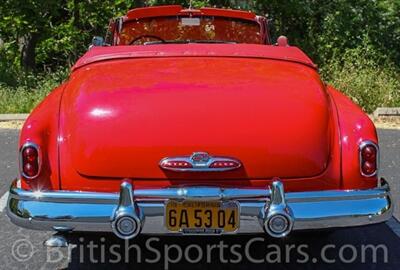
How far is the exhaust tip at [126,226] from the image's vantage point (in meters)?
3.23

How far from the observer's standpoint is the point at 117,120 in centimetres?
348

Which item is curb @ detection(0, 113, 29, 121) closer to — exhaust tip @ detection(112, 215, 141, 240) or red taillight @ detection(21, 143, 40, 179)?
red taillight @ detection(21, 143, 40, 179)

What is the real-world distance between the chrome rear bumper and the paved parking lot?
0.67 meters

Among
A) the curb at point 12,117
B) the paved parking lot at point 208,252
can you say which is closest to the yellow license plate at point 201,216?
the paved parking lot at point 208,252

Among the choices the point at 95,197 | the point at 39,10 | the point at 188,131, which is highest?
the point at 188,131

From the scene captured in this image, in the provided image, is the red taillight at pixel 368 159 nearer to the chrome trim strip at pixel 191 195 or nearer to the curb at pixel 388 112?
the chrome trim strip at pixel 191 195

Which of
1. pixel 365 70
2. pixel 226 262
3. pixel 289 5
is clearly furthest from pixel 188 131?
pixel 289 5

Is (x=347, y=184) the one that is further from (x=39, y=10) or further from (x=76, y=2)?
(x=76, y=2)

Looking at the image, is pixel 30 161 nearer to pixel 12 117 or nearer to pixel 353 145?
pixel 353 145

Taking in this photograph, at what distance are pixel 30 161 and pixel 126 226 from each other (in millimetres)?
694

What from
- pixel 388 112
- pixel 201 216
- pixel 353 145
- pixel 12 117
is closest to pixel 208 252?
pixel 201 216

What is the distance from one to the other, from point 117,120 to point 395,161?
14.8 feet

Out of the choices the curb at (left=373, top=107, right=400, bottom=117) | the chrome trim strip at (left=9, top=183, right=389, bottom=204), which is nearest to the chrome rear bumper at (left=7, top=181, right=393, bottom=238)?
the chrome trim strip at (left=9, top=183, right=389, bottom=204)

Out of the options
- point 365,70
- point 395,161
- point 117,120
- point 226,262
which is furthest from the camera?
point 365,70
